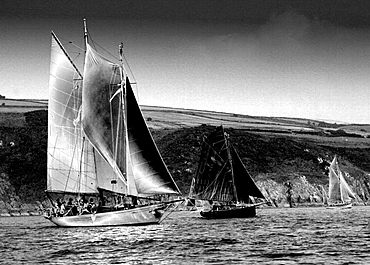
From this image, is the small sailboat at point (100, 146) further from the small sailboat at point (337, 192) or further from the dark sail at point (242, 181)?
the small sailboat at point (337, 192)

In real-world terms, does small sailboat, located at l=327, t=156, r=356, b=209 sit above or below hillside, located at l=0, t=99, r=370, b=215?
below

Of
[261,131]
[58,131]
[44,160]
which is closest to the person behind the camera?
[58,131]

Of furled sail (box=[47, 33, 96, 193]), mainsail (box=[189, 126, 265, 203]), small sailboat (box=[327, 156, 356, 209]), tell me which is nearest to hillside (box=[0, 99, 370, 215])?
small sailboat (box=[327, 156, 356, 209])

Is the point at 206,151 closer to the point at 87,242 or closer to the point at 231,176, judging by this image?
the point at 231,176

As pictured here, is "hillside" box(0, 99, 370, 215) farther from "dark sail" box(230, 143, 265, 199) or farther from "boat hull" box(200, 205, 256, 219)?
"dark sail" box(230, 143, 265, 199)

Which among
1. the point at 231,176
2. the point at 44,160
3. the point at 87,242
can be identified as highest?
the point at 44,160

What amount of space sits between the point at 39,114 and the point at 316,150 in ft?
251

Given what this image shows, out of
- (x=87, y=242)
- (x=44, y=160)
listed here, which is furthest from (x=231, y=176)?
(x=44, y=160)

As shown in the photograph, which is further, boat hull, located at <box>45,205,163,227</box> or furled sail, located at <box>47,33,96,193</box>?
furled sail, located at <box>47,33,96,193</box>

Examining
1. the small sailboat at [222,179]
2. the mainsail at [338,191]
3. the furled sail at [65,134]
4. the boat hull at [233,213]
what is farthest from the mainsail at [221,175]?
the mainsail at [338,191]

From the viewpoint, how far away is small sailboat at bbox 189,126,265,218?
93.9 metres

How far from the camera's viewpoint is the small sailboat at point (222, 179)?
93875 millimetres

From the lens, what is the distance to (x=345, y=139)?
199250 millimetres

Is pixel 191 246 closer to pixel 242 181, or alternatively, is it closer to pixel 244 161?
pixel 242 181
